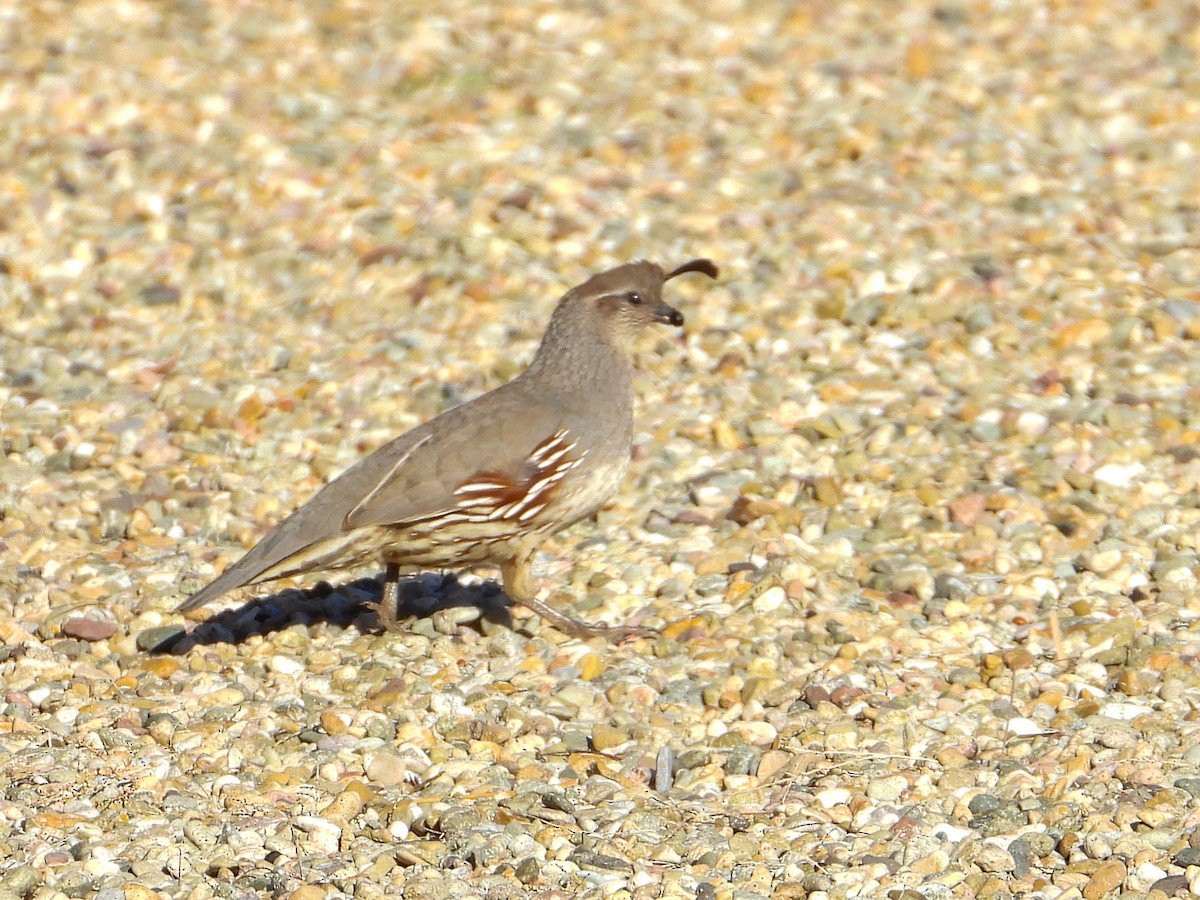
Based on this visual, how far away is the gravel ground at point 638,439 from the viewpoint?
17.7 ft

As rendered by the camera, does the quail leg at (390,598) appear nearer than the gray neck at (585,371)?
Yes

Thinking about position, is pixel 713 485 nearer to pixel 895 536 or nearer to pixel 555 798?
pixel 895 536

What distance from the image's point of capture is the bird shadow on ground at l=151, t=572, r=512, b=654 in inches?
263

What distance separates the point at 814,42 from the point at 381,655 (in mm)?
7156

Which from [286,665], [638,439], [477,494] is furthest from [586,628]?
[638,439]

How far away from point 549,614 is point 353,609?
87 centimetres

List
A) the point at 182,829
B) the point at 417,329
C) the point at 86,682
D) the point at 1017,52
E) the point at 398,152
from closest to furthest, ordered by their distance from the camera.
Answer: the point at 182,829
the point at 86,682
the point at 417,329
the point at 398,152
the point at 1017,52

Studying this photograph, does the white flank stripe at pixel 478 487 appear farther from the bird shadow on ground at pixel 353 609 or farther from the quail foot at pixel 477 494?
the bird shadow on ground at pixel 353 609

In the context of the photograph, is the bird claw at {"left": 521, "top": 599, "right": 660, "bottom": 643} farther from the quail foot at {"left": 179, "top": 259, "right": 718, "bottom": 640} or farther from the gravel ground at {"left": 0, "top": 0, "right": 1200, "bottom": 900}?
the gravel ground at {"left": 0, "top": 0, "right": 1200, "bottom": 900}

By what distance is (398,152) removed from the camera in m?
10.8

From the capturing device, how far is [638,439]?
8.28 meters

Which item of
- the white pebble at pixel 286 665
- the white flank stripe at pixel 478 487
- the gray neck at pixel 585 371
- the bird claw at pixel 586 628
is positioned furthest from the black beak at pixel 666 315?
the white pebble at pixel 286 665

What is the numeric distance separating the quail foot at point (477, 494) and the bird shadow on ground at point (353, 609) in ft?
0.53

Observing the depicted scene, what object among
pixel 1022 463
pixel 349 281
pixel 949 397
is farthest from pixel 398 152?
pixel 1022 463
